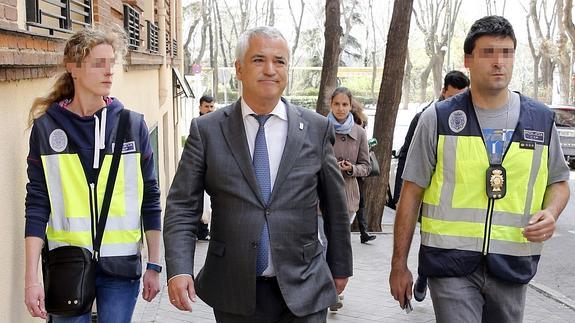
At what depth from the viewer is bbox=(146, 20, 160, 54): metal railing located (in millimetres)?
13641

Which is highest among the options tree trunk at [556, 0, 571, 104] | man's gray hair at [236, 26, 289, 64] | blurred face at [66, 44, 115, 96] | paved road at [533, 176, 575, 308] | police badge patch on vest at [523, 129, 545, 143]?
man's gray hair at [236, 26, 289, 64]

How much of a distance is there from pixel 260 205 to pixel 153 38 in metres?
11.7

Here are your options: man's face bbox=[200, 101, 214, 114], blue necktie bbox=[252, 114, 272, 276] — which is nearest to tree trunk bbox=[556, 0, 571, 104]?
man's face bbox=[200, 101, 214, 114]

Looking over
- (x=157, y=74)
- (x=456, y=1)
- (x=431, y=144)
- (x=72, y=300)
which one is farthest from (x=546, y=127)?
(x=456, y=1)

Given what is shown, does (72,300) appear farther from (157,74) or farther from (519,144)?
(157,74)

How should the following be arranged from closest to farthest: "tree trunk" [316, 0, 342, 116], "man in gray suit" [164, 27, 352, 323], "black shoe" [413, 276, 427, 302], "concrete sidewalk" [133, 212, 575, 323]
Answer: "man in gray suit" [164, 27, 352, 323], "black shoe" [413, 276, 427, 302], "concrete sidewalk" [133, 212, 575, 323], "tree trunk" [316, 0, 342, 116]

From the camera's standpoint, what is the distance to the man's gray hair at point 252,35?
361cm

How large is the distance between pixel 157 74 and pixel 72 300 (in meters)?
11.8

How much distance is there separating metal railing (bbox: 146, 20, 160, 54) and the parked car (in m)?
14.1

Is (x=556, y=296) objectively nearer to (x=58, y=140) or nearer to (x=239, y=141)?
(x=239, y=141)

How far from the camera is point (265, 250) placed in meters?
3.55

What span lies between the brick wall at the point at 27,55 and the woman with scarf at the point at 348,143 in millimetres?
3297

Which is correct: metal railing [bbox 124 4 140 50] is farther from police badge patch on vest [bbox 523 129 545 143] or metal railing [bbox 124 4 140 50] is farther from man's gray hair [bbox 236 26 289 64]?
police badge patch on vest [bbox 523 129 545 143]

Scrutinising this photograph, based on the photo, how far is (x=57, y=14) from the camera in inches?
A: 225
